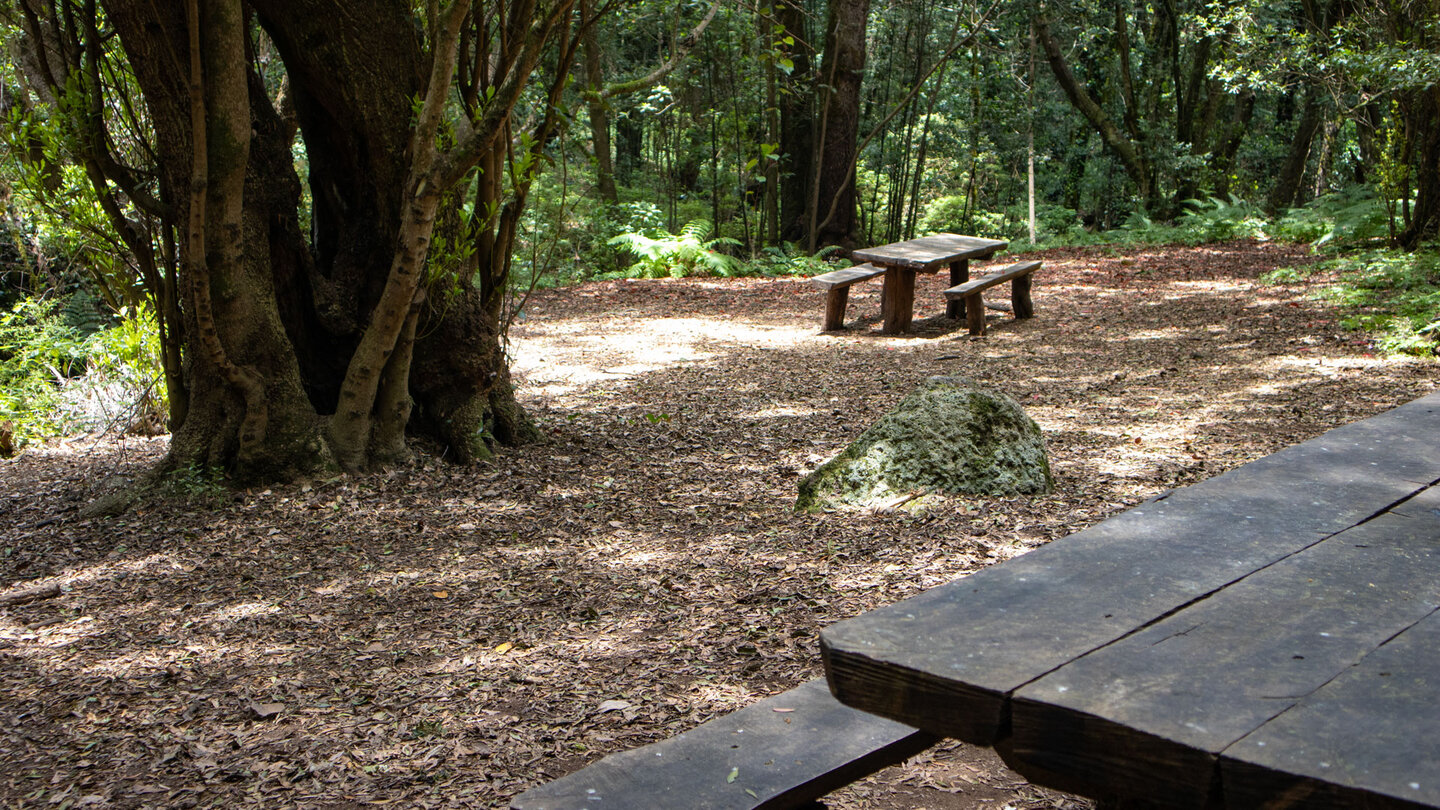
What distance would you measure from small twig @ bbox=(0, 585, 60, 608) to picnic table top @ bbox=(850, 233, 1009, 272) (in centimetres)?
693

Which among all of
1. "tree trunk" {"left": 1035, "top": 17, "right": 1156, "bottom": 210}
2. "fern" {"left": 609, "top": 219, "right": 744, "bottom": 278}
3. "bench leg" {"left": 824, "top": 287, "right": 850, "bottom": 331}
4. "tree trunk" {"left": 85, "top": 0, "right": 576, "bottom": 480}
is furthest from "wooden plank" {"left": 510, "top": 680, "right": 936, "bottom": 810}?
"tree trunk" {"left": 1035, "top": 17, "right": 1156, "bottom": 210}

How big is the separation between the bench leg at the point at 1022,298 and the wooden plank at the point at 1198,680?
8593 mm

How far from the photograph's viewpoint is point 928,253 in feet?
31.0

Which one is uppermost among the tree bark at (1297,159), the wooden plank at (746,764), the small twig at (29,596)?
the tree bark at (1297,159)

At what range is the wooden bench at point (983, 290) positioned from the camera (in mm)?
9195

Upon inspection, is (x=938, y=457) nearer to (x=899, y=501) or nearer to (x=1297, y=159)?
(x=899, y=501)

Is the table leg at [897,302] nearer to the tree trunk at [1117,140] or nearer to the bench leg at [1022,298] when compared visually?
the bench leg at [1022,298]

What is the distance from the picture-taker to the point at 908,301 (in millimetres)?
9594

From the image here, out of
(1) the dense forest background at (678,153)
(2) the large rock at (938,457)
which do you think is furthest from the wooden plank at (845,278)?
(2) the large rock at (938,457)

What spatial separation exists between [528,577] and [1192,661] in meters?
2.84

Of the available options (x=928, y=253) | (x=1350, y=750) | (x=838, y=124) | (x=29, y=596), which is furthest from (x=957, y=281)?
(x=1350, y=750)

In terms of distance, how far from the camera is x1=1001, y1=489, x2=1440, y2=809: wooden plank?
46.5 inches

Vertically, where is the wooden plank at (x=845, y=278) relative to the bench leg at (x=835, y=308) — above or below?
above

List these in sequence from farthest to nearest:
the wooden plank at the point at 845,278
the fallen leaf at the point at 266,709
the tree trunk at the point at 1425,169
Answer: the tree trunk at the point at 1425,169, the wooden plank at the point at 845,278, the fallen leaf at the point at 266,709
